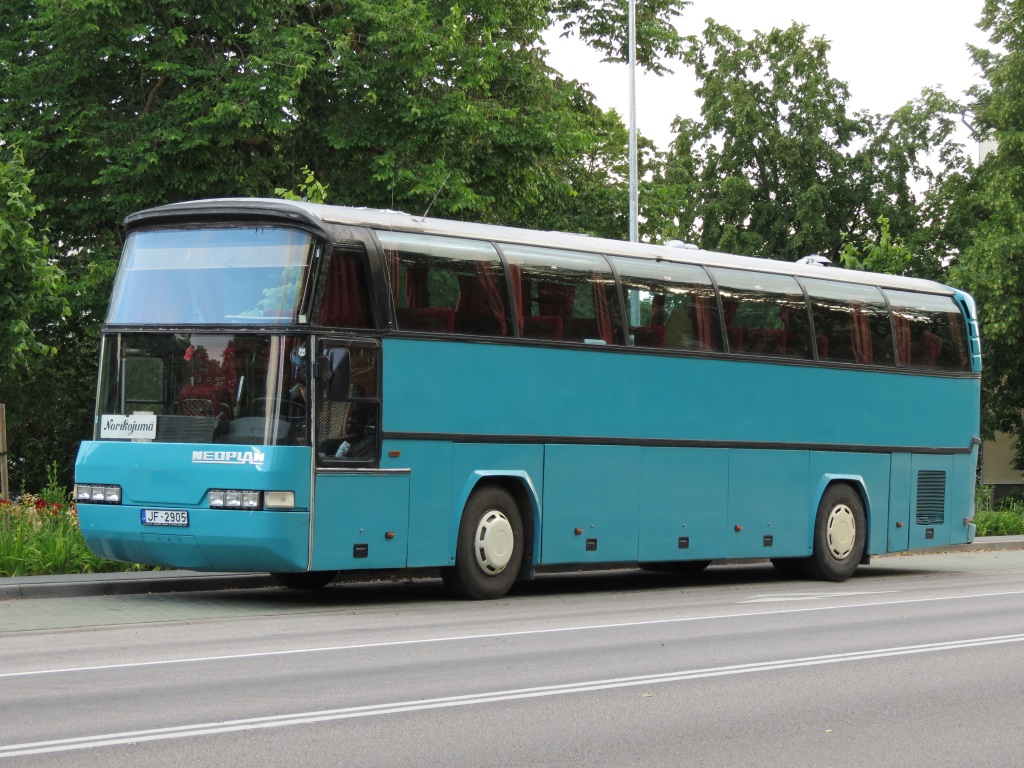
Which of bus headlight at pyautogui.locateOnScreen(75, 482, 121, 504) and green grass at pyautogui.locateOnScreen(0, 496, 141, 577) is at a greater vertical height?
bus headlight at pyautogui.locateOnScreen(75, 482, 121, 504)

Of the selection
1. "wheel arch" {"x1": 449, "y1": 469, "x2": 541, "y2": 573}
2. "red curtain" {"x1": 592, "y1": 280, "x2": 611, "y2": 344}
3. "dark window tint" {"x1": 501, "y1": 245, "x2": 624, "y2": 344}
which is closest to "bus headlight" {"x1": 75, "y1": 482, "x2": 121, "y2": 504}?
"wheel arch" {"x1": 449, "y1": 469, "x2": 541, "y2": 573}

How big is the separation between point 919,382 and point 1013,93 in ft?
82.7

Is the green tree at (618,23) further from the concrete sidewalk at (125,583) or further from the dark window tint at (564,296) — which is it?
the concrete sidewalk at (125,583)

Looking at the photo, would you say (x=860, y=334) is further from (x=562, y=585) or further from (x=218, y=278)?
(x=218, y=278)

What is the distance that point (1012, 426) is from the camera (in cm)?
4716

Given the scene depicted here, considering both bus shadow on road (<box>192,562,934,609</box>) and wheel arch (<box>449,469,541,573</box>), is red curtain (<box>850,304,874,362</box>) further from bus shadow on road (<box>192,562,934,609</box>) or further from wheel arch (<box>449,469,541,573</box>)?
wheel arch (<box>449,469,541,573</box>)

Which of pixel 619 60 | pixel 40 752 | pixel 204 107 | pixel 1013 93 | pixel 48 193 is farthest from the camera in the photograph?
pixel 1013 93

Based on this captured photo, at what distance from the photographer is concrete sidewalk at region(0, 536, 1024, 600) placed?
15.2m

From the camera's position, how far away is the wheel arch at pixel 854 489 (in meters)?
20.1

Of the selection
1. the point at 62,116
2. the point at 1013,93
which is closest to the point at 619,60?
the point at 1013,93

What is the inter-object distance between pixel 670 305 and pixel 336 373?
4.98m

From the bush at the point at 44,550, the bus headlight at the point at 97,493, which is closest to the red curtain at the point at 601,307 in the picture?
the bus headlight at the point at 97,493

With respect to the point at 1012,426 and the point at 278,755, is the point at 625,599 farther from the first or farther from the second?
the point at 1012,426

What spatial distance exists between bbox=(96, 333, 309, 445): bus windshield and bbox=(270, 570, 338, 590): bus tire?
9.69ft
